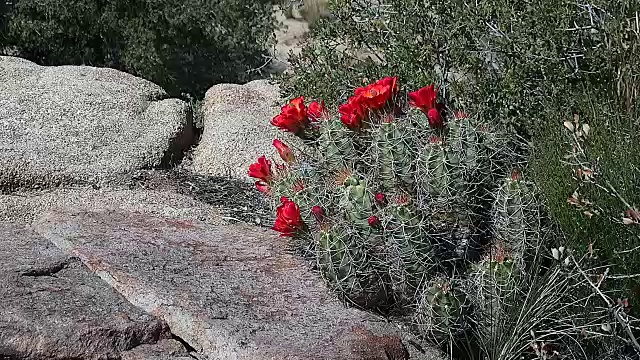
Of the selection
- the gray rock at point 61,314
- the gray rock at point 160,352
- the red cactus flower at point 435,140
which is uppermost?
the red cactus flower at point 435,140

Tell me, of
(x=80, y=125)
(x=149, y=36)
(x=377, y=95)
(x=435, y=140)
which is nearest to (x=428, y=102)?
(x=377, y=95)

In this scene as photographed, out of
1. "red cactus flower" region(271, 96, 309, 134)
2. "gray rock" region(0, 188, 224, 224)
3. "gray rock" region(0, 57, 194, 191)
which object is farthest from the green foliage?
"gray rock" region(0, 57, 194, 191)

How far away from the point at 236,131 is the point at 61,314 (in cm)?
229

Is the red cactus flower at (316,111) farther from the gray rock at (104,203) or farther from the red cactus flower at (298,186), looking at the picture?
the gray rock at (104,203)

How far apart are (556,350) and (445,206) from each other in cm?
65

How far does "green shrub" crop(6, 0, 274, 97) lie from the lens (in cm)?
704

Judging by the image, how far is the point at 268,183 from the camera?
12.7 feet

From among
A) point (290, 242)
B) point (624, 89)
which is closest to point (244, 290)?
point (290, 242)

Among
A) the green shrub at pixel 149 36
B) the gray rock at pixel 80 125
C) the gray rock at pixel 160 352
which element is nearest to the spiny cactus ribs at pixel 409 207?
the gray rock at pixel 160 352

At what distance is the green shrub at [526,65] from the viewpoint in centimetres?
402

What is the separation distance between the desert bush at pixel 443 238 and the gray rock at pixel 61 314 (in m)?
0.67

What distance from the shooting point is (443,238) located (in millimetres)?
3498

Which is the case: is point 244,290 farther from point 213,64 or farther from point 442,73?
point 213,64

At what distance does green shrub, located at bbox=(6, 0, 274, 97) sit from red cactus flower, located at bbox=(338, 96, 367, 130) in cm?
346
